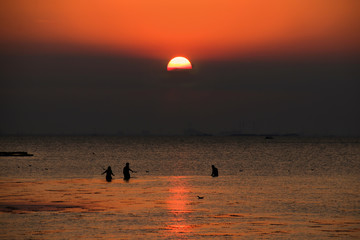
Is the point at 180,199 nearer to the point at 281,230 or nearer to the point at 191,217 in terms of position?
the point at 191,217

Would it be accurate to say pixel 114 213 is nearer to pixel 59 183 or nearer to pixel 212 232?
pixel 212 232

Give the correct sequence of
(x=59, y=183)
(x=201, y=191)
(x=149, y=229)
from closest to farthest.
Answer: (x=149, y=229)
(x=201, y=191)
(x=59, y=183)

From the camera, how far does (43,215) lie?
3516 cm

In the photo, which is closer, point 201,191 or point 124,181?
point 201,191

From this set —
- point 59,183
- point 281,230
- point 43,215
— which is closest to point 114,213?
point 43,215

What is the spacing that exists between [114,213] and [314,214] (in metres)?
13.1

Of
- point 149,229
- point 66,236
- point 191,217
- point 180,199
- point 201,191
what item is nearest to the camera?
point 66,236

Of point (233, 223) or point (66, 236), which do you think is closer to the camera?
point (66, 236)

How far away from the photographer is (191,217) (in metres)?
35.1

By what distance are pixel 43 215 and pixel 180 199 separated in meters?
12.6

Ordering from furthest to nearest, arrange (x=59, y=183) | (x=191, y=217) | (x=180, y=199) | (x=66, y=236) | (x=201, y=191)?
1. (x=59, y=183)
2. (x=201, y=191)
3. (x=180, y=199)
4. (x=191, y=217)
5. (x=66, y=236)

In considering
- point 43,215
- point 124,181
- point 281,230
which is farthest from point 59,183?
point 281,230

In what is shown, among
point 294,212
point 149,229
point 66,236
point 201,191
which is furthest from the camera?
point 201,191

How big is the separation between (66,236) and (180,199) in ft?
54.2
